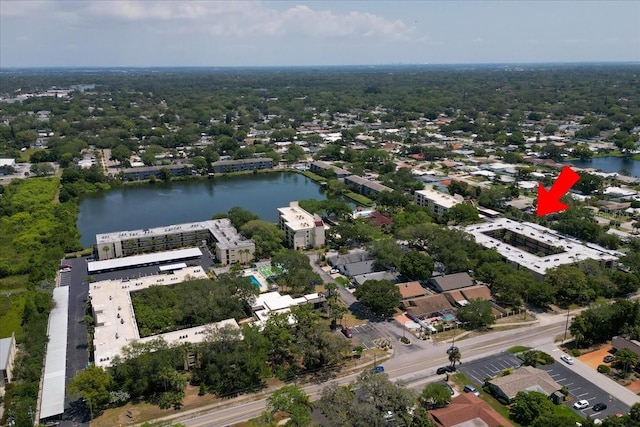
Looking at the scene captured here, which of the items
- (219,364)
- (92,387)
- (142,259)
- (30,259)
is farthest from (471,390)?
(30,259)

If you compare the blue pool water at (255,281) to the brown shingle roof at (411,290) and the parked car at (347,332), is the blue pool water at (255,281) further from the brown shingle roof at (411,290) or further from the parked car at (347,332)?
the brown shingle roof at (411,290)

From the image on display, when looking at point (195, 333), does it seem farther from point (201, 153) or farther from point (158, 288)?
point (201, 153)

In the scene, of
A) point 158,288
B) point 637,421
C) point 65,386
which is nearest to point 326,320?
point 158,288

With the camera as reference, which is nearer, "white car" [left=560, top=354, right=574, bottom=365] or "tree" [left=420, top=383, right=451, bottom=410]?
"tree" [left=420, top=383, right=451, bottom=410]

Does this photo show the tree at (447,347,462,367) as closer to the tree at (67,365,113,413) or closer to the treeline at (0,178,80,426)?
the tree at (67,365,113,413)

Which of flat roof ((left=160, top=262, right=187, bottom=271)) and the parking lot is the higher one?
flat roof ((left=160, top=262, right=187, bottom=271))

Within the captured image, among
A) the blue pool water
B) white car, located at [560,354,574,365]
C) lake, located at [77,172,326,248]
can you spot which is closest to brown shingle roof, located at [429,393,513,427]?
white car, located at [560,354,574,365]

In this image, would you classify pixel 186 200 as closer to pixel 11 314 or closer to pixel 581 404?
pixel 11 314

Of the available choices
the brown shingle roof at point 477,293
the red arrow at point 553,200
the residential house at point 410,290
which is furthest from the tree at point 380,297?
the red arrow at point 553,200
